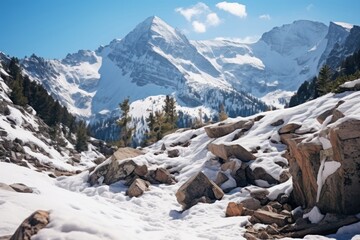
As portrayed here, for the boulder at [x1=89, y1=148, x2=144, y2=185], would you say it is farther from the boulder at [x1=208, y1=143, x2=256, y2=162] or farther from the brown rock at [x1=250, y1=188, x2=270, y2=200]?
the brown rock at [x1=250, y1=188, x2=270, y2=200]

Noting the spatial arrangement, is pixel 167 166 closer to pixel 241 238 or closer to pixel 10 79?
pixel 241 238

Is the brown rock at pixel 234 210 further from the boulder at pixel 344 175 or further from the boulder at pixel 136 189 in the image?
the boulder at pixel 136 189

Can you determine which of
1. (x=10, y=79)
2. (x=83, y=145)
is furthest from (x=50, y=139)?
(x=10, y=79)

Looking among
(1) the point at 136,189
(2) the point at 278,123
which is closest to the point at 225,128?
(2) the point at 278,123

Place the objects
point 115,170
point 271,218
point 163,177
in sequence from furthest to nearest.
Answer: point 115,170 → point 163,177 → point 271,218

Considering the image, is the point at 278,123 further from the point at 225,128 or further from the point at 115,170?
the point at 115,170

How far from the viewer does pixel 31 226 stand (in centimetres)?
858

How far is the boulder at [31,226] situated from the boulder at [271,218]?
991 centimetres

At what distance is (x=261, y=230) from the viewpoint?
14609mm

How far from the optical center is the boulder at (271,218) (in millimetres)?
15375

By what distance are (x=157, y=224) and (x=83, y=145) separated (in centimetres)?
6682

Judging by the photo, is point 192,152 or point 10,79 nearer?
point 192,152

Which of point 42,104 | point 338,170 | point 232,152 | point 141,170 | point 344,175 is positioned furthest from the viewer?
point 42,104

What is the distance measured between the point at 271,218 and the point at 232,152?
9.95 meters
